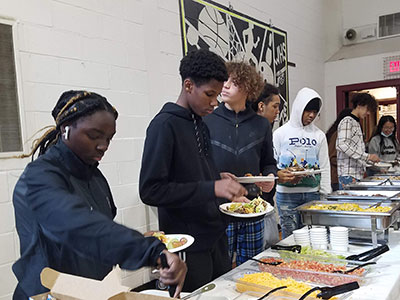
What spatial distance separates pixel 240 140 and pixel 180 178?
61 cm

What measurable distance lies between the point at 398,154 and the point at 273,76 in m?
2.19

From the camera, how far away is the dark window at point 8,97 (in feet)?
5.79

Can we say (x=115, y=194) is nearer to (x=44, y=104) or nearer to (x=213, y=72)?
(x=44, y=104)

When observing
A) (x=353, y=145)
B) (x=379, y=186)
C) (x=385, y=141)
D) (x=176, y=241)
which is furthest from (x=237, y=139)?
(x=385, y=141)

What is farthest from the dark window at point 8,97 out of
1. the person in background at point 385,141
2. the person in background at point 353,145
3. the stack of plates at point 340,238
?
the person in background at point 385,141

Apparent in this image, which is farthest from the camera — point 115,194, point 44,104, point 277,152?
point 277,152

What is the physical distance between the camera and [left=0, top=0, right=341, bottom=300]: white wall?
184cm

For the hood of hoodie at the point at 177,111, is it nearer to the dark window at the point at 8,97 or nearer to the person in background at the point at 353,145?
the dark window at the point at 8,97

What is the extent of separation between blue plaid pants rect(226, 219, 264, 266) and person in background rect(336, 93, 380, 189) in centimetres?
181

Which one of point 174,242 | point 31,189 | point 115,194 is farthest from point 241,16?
point 31,189

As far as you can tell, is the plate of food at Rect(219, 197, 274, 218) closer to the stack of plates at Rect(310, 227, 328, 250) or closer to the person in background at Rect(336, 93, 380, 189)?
the stack of plates at Rect(310, 227, 328, 250)

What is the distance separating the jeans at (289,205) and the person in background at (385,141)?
3020 mm

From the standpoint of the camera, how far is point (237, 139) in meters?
1.89

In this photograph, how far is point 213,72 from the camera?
1.38m
